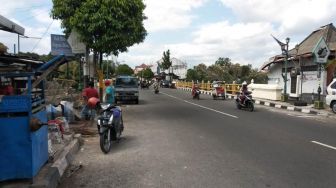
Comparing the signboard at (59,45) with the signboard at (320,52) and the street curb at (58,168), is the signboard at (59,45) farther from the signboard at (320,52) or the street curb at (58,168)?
the signboard at (320,52)

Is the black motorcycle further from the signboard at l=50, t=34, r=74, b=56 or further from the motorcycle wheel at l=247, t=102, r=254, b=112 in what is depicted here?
the signboard at l=50, t=34, r=74, b=56

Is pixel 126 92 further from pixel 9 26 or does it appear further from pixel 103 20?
pixel 9 26

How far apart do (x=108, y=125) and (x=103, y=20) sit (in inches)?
429

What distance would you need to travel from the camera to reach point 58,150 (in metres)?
8.77

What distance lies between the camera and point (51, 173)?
6.64 m

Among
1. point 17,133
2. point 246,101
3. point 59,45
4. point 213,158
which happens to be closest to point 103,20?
point 59,45

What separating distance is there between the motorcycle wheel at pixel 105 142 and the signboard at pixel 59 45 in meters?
10.8

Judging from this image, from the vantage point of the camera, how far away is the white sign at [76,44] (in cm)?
1969

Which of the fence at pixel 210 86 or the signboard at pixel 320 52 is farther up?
the signboard at pixel 320 52

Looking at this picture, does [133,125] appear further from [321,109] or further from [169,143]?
[321,109]

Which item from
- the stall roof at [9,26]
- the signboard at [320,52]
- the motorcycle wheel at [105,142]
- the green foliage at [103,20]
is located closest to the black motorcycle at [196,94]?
the signboard at [320,52]

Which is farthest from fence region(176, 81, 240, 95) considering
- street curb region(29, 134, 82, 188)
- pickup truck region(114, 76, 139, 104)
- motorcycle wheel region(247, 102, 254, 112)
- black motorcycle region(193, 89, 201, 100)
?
street curb region(29, 134, 82, 188)

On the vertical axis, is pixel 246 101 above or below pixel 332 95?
below

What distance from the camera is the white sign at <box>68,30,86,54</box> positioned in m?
19.7
